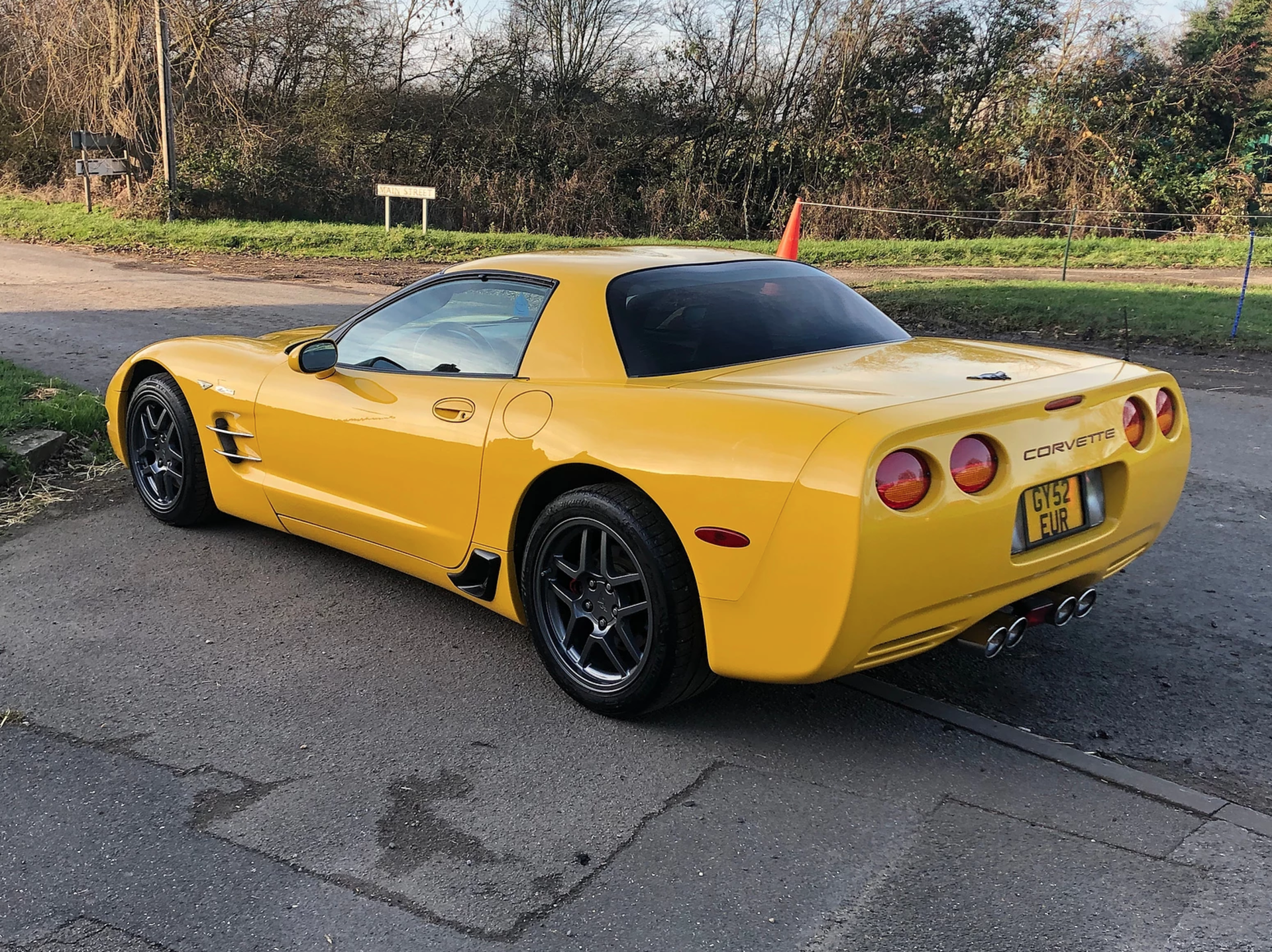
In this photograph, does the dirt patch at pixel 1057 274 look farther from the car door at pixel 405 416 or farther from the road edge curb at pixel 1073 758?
the road edge curb at pixel 1073 758

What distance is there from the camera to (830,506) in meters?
2.78

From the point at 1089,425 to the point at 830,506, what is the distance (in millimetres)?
992

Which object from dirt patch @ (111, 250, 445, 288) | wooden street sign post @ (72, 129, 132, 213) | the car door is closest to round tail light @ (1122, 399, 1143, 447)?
the car door

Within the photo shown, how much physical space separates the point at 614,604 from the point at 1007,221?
21.0 m

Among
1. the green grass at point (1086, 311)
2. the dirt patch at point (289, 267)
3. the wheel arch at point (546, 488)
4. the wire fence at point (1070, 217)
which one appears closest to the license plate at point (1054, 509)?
the wheel arch at point (546, 488)

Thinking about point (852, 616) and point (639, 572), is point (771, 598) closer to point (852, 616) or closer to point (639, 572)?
point (852, 616)

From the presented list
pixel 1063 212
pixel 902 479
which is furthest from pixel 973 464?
pixel 1063 212

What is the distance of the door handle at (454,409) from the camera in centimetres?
376

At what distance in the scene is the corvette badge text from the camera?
3.08 metres

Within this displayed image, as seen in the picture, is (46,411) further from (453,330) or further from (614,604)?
(614,604)

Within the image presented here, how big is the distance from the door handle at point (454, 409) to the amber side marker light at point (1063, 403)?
1.81m

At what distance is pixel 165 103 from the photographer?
21.2 m

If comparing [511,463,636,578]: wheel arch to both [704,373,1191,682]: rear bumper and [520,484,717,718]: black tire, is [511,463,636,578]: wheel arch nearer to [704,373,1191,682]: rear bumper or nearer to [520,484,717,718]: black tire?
[520,484,717,718]: black tire

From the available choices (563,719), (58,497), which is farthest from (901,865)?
(58,497)
